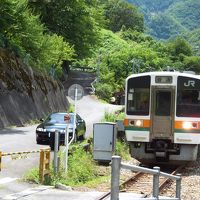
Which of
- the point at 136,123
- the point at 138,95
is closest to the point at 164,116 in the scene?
the point at 136,123

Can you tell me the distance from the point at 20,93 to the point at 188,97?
1662 cm

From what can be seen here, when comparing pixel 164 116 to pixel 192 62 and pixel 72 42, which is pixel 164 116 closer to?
pixel 72 42

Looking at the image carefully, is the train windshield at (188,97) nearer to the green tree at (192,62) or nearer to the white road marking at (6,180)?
the white road marking at (6,180)

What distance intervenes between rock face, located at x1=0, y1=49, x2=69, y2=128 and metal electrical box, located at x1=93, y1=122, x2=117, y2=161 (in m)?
9.77

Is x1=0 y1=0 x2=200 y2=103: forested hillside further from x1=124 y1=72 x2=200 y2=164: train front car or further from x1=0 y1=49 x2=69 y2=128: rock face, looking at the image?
x1=124 y1=72 x2=200 y2=164: train front car

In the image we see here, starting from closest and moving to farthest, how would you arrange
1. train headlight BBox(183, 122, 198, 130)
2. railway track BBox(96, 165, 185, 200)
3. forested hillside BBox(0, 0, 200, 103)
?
1. railway track BBox(96, 165, 185, 200)
2. train headlight BBox(183, 122, 198, 130)
3. forested hillside BBox(0, 0, 200, 103)

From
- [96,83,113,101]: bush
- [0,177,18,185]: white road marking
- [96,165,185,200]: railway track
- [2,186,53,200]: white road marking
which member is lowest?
[96,165,185,200]: railway track

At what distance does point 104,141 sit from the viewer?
1995 centimetres

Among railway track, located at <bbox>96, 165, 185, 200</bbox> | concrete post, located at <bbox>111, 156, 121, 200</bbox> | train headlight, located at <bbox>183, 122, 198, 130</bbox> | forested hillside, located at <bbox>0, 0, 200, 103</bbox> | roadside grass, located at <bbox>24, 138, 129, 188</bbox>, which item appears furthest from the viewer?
forested hillside, located at <bbox>0, 0, 200, 103</bbox>

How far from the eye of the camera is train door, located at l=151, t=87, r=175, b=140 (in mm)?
18781

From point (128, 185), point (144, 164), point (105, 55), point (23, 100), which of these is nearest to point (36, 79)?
point (23, 100)

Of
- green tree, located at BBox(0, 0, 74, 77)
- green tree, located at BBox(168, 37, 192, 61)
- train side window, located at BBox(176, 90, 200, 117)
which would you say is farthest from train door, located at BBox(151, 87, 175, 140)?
green tree, located at BBox(168, 37, 192, 61)

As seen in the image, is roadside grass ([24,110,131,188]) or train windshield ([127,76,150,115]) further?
train windshield ([127,76,150,115])

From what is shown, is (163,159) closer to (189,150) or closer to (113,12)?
(189,150)
